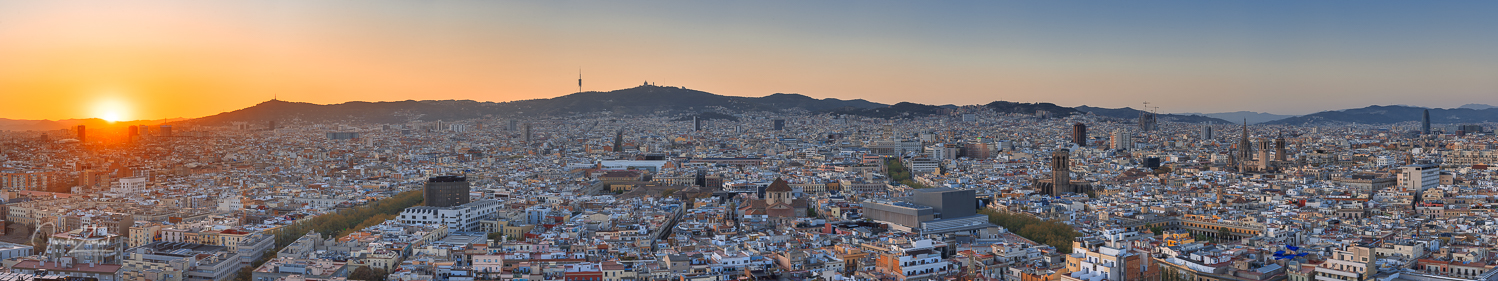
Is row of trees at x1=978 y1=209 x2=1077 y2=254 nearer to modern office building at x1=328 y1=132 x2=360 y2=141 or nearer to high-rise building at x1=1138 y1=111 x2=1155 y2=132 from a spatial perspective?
modern office building at x1=328 y1=132 x2=360 y2=141

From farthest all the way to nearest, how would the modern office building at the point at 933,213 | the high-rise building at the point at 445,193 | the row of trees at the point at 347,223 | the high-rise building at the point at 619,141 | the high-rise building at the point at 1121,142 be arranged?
the high-rise building at the point at 619,141, the high-rise building at the point at 1121,142, the high-rise building at the point at 445,193, the modern office building at the point at 933,213, the row of trees at the point at 347,223

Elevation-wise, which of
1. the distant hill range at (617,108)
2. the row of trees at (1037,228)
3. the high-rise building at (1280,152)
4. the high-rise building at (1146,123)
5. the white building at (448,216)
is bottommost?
the row of trees at (1037,228)

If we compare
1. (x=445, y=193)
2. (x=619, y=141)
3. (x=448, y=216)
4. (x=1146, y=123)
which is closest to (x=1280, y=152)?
(x=445, y=193)

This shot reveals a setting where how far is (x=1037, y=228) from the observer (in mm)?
25172

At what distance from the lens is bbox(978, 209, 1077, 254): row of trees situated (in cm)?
2353

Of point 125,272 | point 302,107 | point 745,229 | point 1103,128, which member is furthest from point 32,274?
point 302,107

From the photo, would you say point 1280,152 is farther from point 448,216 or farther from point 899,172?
point 448,216

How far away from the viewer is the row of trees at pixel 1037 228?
23.5m

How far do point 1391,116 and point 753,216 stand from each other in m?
129

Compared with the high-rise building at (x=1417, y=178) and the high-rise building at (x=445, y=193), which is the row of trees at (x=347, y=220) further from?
the high-rise building at (x=1417, y=178)

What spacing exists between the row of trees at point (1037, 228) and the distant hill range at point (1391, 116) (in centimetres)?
11396

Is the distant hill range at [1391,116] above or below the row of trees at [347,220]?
above

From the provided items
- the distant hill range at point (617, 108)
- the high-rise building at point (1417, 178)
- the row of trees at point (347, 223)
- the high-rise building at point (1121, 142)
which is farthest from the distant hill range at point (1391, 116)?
the row of trees at point (347, 223)

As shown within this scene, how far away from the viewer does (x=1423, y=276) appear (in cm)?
1805
